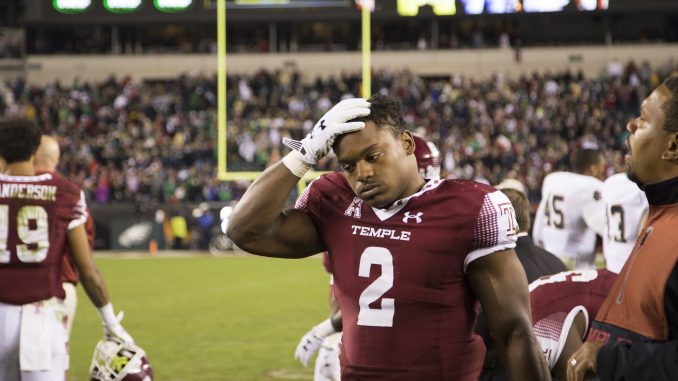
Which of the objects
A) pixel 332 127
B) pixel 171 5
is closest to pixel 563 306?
pixel 332 127

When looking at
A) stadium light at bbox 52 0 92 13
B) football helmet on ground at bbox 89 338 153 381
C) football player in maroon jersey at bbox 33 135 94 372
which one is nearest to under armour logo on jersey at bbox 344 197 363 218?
football helmet on ground at bbox 89 338 153 381

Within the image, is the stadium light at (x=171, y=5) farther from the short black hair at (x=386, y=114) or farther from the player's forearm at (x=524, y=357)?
the player's forearm at (x=524, y=357)

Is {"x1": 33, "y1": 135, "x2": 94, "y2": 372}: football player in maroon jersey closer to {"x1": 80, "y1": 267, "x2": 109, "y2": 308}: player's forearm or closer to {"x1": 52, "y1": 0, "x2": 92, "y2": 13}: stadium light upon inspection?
{"x1": 80, "y1": 267, "x2": 109, "y2": 308}: player's forearm

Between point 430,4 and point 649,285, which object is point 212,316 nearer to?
point 649,285

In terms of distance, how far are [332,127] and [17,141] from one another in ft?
6.90

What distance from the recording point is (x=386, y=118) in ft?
9.62

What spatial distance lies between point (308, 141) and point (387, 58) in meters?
29.7

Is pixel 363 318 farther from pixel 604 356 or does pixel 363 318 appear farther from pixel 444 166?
pixel 444 166

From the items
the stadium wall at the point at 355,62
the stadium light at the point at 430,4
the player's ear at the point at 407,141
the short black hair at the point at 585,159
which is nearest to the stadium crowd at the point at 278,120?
the stadium wall at the point at 355,62

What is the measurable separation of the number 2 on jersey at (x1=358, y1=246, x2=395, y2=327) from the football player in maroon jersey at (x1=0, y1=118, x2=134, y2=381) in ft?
6.59

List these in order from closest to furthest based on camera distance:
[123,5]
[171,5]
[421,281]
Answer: [421,281], [171,5], [123,5]

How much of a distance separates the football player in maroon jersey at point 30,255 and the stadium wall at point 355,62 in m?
27.8

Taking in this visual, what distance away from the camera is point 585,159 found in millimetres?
7473

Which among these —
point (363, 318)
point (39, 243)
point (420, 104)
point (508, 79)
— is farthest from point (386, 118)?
point (508, 79)
